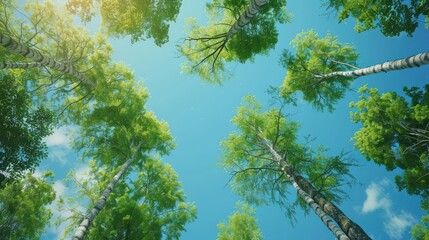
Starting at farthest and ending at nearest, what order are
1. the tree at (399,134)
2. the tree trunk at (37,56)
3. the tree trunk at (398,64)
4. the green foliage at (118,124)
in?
the green foliage at (118,124) → the tree at (399,134) → the tree trunk at (37,56) → the tree trunk at (398,64)

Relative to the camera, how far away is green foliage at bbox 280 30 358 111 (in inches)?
404

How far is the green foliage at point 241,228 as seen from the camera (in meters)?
11.8

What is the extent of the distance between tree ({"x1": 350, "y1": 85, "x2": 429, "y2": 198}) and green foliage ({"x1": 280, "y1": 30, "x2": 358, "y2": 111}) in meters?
1.15

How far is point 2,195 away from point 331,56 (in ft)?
48.4

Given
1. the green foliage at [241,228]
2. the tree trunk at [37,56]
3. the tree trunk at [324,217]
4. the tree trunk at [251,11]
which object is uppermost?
the tree trunk at [37,56]

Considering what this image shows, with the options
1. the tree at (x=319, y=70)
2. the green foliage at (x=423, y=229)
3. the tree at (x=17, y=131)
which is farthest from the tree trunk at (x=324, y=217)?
the tree at (x=17, y=131)

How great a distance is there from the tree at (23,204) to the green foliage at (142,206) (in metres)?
1.74

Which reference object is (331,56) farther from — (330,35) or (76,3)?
(76,3)

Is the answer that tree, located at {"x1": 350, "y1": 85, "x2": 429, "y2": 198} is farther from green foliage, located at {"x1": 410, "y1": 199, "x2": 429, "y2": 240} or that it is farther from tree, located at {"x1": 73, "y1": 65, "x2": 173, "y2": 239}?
tree, located at {"x1": 73, "y1": 65, "x2": 173, "y2": 239}

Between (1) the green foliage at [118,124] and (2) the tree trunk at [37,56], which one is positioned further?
(1) the green foliage at [118,124]

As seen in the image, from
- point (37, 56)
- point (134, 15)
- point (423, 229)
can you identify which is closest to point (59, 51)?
point (37, 56)

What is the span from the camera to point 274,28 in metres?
8.52

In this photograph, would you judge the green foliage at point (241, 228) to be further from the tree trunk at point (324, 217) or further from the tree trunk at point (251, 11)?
the tree trunk at point (251, 11)

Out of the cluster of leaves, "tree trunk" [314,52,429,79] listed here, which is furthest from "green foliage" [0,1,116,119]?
"tree trunk" [314,52,429,79]
